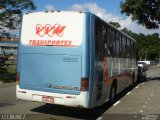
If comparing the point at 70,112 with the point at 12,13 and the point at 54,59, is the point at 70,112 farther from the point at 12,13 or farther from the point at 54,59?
the point at 12,13

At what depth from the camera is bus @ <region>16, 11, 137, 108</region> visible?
10.6 metres

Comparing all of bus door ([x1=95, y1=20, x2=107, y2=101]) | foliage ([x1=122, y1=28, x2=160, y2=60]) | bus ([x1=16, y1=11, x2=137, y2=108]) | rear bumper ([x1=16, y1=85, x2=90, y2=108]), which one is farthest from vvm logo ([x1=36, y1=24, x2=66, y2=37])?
foliage ([x1=122, y1=28, x2=160, y2=60])

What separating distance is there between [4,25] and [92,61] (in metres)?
17.3

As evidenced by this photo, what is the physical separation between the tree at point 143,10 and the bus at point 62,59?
15.0 metres

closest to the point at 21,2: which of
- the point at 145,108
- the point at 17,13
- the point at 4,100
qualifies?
the point at 17,13

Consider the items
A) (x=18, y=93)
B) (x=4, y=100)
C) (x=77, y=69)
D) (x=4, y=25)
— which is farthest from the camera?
(x=4, y=25)

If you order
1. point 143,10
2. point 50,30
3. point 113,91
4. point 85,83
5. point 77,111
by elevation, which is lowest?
point 77,111

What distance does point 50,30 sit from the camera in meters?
11.2

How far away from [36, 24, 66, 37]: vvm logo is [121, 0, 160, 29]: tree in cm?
1584

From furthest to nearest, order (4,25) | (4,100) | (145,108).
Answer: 1. (4,25)
2. (4,100)
3. (145,108)

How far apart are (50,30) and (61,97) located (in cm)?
203

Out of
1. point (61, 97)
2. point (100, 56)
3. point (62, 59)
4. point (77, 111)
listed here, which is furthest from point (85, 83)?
point (77, 111)

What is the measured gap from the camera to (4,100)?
578 inches

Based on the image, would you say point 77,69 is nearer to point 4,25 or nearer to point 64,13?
point 64,13
